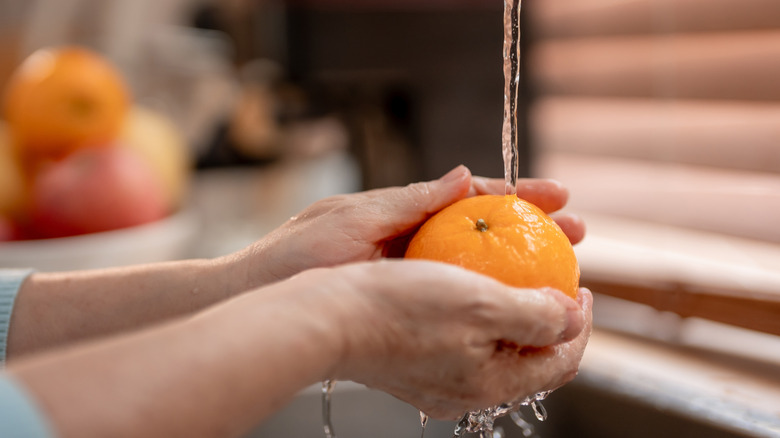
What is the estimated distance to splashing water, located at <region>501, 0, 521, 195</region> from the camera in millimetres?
756

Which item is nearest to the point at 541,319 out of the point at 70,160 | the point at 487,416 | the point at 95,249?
the point at 487,416

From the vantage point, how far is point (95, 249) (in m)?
1.30

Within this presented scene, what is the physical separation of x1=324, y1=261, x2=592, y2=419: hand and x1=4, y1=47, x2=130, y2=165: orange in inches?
41.4

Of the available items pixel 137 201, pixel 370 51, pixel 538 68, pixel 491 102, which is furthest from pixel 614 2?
pixel 137 201

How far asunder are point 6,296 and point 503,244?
649mm

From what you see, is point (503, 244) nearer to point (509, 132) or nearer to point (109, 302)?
point (509, 132)

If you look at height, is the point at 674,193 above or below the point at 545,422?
above

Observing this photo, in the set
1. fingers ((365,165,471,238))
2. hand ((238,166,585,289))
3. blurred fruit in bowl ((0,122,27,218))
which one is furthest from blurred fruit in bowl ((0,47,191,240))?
fingers ((365,165,471,238))

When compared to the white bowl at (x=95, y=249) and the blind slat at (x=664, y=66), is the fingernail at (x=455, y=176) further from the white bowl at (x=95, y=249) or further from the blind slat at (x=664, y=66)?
the white bowl at (x=95, y=249)

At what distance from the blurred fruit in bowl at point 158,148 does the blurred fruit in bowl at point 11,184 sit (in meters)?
0.21

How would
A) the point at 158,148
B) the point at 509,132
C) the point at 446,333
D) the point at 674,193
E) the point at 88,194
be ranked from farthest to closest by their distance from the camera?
the point at 158,148 → the point at 88,194 → the point at 674,193 → the point at 509,132 → the point at 446,333

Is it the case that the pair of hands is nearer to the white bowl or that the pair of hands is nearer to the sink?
the sink

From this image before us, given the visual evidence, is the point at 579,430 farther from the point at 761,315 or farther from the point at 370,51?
the point at 370,51

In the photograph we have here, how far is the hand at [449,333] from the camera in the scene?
59cm
